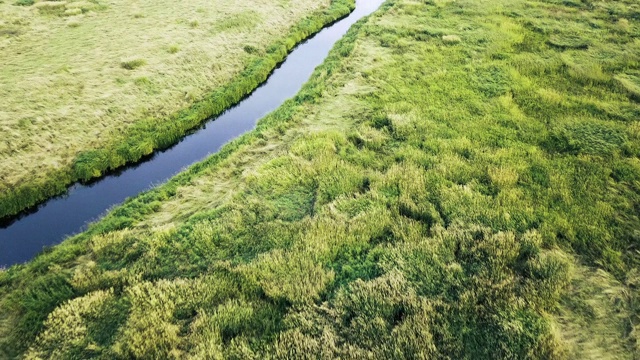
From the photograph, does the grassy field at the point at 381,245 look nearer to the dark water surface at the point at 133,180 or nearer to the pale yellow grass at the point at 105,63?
the dark water surface at the point at 133,180

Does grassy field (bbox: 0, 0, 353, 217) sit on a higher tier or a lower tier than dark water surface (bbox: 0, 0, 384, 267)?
higher

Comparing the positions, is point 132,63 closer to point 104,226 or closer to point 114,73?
point 114,73

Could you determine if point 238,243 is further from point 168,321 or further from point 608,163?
point 608,163

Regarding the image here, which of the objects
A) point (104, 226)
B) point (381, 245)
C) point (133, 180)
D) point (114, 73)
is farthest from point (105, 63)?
point (381, 245)

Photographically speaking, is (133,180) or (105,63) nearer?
(133,180)

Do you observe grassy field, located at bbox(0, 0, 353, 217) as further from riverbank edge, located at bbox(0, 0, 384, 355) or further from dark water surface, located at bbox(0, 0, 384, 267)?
riverbank edge, located at bbox(0, 0, 384, 355)

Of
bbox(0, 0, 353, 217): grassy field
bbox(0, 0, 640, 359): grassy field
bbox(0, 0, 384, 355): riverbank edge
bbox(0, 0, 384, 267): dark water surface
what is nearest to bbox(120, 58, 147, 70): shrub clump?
bbox(0, 0, 353, 217): grassy field

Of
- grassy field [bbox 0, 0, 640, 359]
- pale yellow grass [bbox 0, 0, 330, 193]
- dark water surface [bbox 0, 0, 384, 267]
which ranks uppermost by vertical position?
pale yellow grass [bbox 0, 0, 330, 193]
